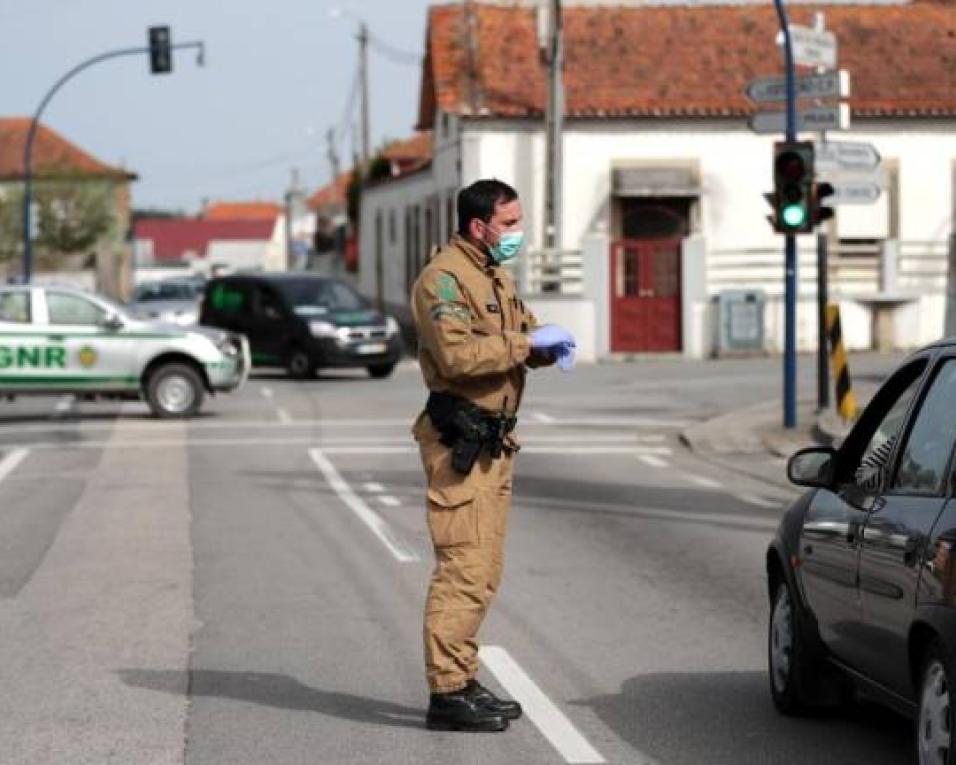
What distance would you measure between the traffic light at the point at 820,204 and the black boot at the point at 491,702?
16590mm

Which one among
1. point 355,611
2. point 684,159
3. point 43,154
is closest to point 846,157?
point 355,611

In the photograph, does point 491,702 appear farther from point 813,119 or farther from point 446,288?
point 813,119

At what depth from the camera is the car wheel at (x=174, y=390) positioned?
92.8 ft

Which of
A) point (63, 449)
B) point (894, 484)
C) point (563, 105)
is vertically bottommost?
point (63, 449)

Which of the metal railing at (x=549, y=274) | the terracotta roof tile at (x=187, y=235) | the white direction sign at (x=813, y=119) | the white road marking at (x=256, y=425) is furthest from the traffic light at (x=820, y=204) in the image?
the terracotta roof tile at (x=187, y=235)

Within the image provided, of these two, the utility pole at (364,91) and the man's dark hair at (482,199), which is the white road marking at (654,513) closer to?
the man's dark hair at (482,199)

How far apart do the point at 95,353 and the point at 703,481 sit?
10.4m

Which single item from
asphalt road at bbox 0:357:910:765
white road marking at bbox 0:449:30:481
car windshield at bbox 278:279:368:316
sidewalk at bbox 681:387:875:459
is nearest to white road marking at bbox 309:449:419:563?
asphalt road at bbox 0:357:910:765

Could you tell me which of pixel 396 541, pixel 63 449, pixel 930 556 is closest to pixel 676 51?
pixel 63 449

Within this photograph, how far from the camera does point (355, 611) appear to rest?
11.7 meters

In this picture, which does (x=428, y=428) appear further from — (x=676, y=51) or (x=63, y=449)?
(x=676, y=51)

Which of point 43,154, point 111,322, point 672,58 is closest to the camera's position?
point 111,322

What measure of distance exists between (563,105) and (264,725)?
134 feet

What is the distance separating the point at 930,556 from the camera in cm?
673
